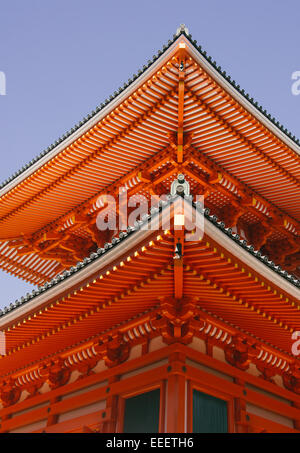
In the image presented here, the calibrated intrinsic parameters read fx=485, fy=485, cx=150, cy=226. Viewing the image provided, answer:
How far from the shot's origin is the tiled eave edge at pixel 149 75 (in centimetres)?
1020

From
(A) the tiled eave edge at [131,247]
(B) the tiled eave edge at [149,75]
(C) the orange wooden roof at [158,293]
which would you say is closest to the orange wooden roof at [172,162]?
(B) the tiled eave edge at [149,75]

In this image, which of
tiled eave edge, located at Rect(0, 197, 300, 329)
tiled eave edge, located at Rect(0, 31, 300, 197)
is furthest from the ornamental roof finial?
tiled eave edge, located at Rect(0, 197, 300, 329)

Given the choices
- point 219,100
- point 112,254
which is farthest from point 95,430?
point 219,100

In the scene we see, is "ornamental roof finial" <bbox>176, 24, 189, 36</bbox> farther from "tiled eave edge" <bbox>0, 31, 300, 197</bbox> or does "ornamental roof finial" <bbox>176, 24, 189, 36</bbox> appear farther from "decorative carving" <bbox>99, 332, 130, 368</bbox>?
"decorative carving" <bbox>99, 332, 130, 368</bbox>

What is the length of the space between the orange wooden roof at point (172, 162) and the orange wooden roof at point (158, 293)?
444 cm

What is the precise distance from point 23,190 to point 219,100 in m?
5.91

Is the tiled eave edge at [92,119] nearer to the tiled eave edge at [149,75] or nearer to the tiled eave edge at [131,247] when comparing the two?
the tiled eave edge at [149,75]

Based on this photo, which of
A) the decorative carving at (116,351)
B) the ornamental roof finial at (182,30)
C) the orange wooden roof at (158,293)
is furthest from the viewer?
the ornamental roof finial at (182,30)

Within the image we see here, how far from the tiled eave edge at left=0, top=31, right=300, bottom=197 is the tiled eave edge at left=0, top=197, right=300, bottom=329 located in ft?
15.2

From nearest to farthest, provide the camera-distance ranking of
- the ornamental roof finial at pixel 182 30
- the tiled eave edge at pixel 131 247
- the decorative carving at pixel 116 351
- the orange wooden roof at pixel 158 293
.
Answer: the tiled eave edge at pixel 131 247
the orange wooden roof at pixel 158 293
the decorative carving at pixel 116 351
the ornamental roof finial at pixel 182 30

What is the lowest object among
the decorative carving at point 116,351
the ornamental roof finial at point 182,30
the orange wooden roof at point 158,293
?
the decorative carving at point 116,351

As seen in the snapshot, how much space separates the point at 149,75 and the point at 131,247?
500cm

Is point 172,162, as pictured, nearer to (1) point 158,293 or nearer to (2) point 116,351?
(1) point 158,293

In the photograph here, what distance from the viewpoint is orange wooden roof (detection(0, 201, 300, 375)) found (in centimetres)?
687
